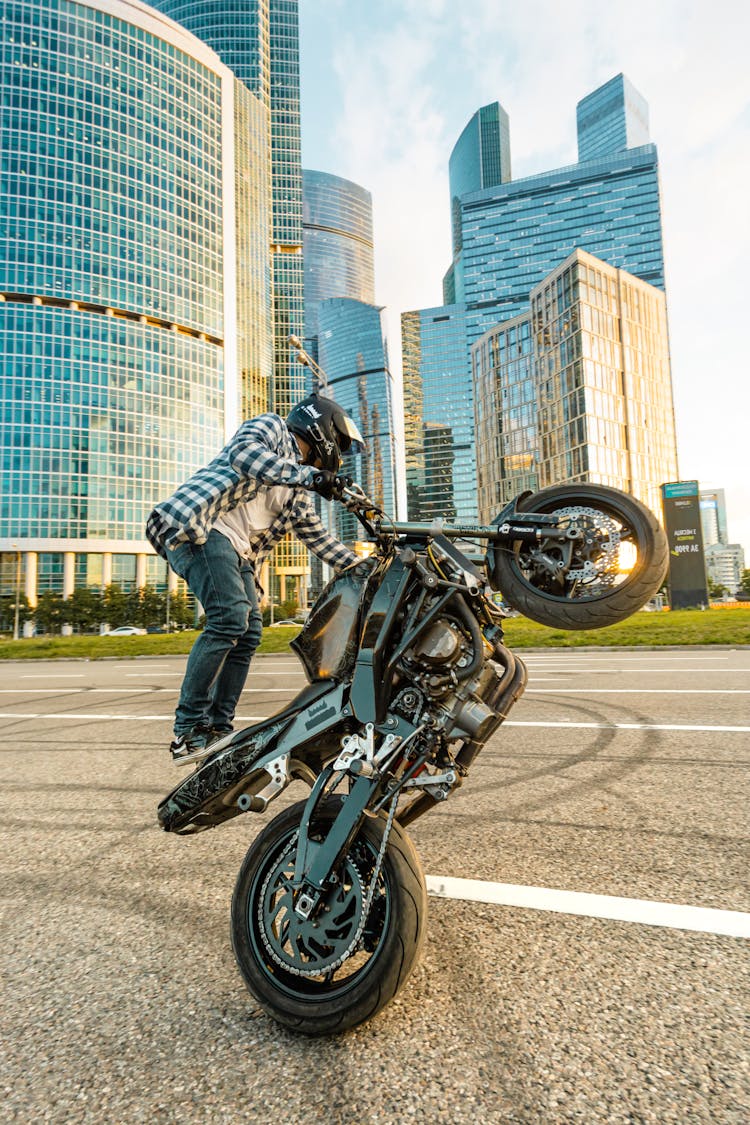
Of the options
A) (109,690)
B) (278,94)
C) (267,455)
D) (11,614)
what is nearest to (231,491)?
(267,455)

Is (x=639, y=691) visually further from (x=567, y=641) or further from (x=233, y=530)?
(x=567, y=641)

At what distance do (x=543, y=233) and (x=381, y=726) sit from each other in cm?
18104

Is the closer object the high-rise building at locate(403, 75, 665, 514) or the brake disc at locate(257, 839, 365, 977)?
the brake disc at locate(257, 839, 365, 977)

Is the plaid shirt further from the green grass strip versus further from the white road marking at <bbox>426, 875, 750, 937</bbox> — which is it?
the green grass strip

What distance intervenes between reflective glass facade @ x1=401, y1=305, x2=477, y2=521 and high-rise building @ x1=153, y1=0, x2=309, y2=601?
44983 mm

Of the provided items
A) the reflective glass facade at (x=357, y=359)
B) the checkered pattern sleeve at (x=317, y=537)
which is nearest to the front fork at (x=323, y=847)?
the checkered pattern sleeve at (x=317, y=537)

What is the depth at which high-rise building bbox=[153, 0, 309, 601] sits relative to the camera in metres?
126

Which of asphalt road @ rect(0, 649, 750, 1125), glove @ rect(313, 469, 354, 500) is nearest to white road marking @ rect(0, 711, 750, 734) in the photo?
asphalt road @ rect(0, 649, 750, 1125)

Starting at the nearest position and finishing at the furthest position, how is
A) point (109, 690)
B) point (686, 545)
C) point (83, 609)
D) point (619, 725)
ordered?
point (619, 725)
point (109, 690)
point (686, 545)
point (83, 609)

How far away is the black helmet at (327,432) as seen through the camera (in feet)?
8.52

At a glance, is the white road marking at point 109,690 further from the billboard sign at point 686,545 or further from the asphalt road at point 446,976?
the billboard sign at point 686,545

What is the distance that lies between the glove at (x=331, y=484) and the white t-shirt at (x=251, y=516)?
2.79 ft

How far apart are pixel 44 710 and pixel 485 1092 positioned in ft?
25.8

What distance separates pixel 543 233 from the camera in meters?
155
